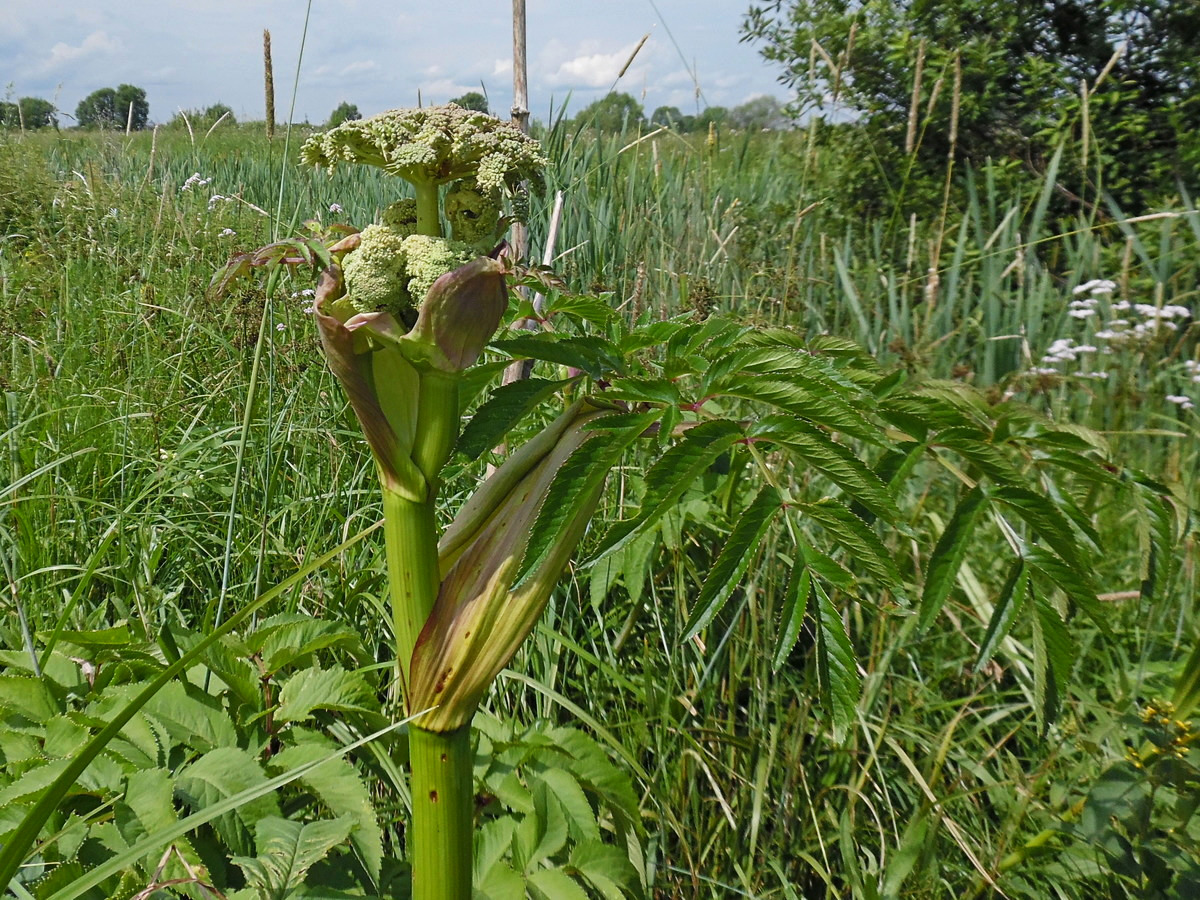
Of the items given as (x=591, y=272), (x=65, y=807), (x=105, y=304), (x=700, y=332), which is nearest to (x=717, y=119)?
(x=591, y=272)

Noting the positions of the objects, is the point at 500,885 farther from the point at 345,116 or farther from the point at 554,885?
the point at 345,116

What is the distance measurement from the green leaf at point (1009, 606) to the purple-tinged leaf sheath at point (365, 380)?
2.02 feet

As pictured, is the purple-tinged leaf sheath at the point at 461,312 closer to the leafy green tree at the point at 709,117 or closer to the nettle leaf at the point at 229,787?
the nettle leaf at the point at 229,787

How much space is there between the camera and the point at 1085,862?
1365 mm

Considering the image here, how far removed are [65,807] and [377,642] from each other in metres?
0.72

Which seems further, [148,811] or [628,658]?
[628,658]

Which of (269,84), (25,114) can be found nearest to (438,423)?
(269,84)

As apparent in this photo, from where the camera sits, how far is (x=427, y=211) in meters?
0.83

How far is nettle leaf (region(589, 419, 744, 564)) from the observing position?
32.1 inches

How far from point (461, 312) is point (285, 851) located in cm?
60

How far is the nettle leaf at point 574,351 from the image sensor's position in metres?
0.89

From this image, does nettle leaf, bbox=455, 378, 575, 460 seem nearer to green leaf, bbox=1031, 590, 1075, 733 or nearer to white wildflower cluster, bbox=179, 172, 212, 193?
green leaf, bbox=1031, 590, 1075, 733

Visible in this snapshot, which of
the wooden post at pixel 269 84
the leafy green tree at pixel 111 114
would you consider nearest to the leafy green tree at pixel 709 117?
the wooden post at pixel 269 84

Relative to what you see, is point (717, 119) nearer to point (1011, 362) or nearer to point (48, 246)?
point (1011, 362)
